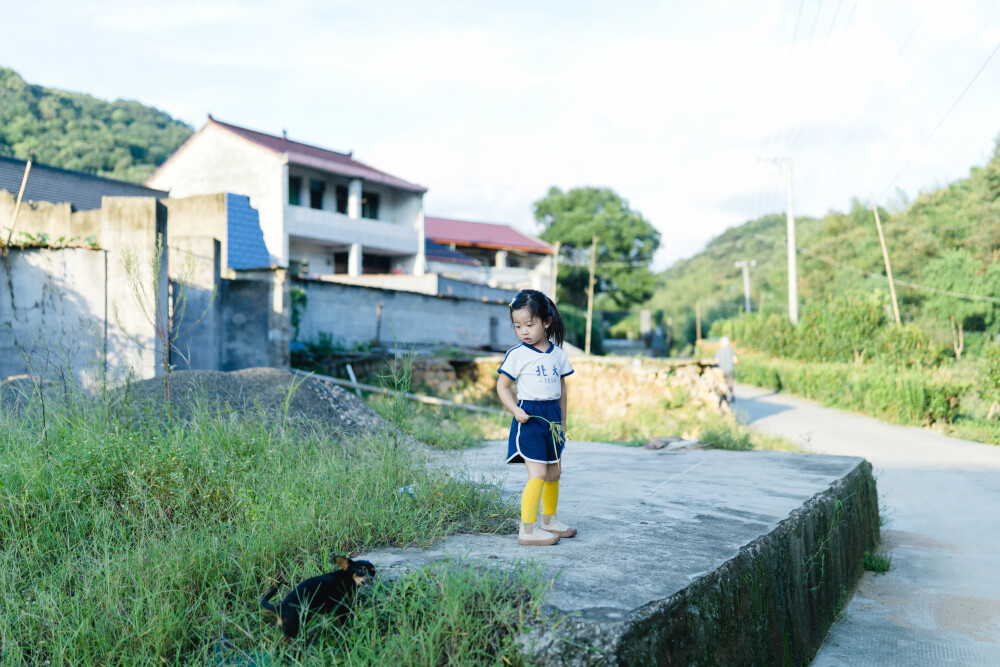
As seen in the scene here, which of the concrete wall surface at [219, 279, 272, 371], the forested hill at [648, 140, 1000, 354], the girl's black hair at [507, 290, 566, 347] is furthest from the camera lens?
the forested hill at [648, 140, 1000, 354]

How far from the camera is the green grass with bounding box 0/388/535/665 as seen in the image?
2096mm

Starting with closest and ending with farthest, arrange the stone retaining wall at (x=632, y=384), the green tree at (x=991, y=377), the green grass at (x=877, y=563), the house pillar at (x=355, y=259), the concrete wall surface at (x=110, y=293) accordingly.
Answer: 1. the green grass at (x=877, y=563)
2. the concrete wall surface at (x=110, y=293)
3. the green tree at (x=991, y=377)
4. the stone retaining wall at (x=632, y=384)
5. the house pillar at (x=355, y=259)

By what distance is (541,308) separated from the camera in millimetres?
3148

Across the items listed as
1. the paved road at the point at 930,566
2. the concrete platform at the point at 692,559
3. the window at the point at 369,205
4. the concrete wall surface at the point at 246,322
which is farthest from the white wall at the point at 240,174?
the concrete platform at the point at 692,559

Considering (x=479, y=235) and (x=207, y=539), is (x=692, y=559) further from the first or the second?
(x=479, y=235)

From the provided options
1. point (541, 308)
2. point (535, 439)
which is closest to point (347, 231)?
point (541, 308)

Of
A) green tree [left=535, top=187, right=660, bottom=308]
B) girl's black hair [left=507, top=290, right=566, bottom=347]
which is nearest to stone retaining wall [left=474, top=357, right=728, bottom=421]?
girl's black hair [left=507, top=290, right=566, bottom=347]

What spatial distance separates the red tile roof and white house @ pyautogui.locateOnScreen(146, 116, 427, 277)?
4cm

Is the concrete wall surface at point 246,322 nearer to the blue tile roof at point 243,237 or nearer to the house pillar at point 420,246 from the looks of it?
the blue tile roof at point 243,237

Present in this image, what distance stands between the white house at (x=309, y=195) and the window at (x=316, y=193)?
34 millimetres

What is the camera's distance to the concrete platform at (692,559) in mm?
2094

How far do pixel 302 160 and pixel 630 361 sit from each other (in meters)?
13.2

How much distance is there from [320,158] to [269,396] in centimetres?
2030

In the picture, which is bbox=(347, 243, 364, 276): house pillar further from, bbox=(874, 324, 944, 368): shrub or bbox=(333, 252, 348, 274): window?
bbox=(874, 324, 944, 368): shrub
